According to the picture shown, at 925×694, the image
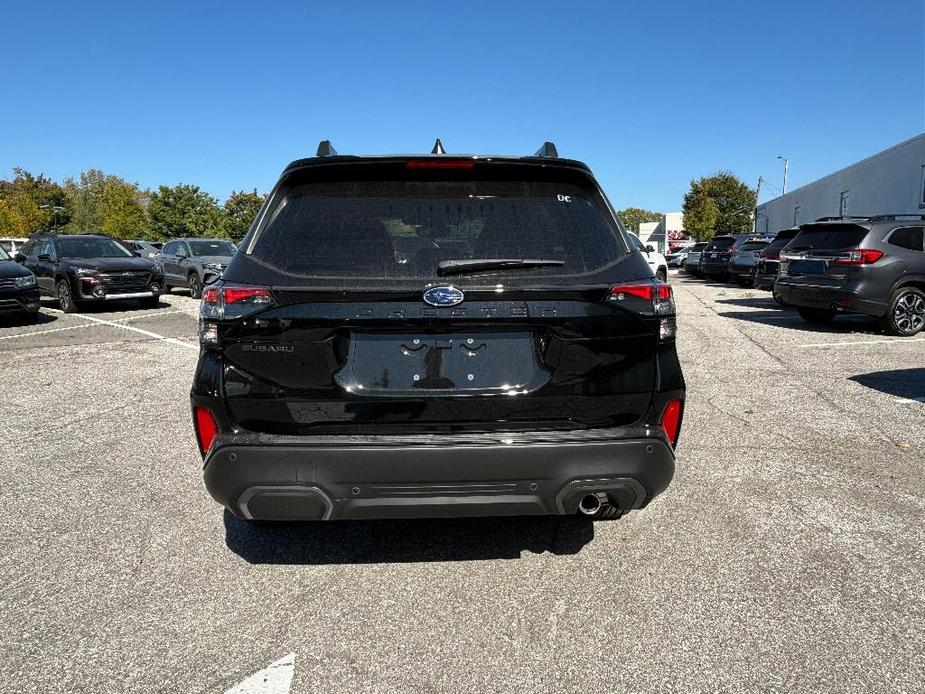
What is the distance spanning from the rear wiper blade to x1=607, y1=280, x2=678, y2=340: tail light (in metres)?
0.26

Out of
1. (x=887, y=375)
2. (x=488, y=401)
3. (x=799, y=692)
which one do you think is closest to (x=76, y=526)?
(x=488, y=401)

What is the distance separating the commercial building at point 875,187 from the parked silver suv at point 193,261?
19.2 meters

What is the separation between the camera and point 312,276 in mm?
2676

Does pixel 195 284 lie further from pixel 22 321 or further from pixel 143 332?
pixel 143 332

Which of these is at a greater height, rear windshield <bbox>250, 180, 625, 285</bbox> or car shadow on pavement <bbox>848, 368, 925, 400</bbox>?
rear windshield <bbox>250, 180, 625, 285</bbox>

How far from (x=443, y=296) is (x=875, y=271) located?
10.0 m

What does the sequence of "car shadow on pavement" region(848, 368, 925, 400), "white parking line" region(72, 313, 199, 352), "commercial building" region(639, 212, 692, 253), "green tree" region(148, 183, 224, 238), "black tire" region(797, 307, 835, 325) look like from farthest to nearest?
"green tree" region(148, 183, 224, 238) < "commercial building" region(639, 212, 692, 253) < "black tire" region(797, 307, 835, 325) < "white parking line" region(72, 313, 199, 352) < "car shadow on pavement" region(848, 368, 925, 400)

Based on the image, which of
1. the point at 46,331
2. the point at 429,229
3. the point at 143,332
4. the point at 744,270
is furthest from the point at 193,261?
the point at 429,229

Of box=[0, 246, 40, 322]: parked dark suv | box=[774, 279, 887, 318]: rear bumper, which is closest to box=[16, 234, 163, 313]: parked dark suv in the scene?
box=[0, 246, 40, 322]: parked dark suv

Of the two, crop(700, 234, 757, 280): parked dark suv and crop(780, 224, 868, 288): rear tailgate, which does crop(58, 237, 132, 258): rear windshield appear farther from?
crop(700, 234, 757, 280): parked dark suv

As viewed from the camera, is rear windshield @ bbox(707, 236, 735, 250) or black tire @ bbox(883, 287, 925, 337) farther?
rear windshield @ bbox(707, 236, 735, 250)

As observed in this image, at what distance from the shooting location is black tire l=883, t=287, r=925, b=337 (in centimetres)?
1050

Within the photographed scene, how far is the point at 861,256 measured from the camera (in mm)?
10445

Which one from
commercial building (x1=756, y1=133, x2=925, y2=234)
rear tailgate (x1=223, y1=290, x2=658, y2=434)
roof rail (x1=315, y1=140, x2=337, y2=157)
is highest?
commercial building (x1=756, y1=133, x2=925, y2=234)
